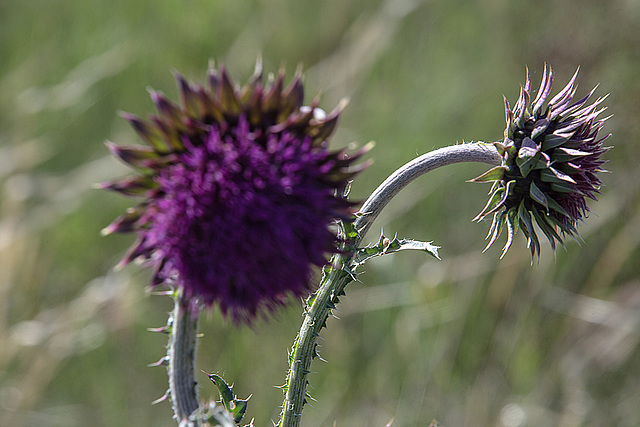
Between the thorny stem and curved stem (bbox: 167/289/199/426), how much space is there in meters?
0.45

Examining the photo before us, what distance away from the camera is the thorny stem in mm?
2666

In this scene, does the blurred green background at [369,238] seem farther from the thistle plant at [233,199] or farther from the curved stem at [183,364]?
the thistle plant at [233,199]

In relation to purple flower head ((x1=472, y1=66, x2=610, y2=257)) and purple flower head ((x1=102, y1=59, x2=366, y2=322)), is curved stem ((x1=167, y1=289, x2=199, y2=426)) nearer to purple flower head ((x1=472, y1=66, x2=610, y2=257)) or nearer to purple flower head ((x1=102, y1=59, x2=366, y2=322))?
purple flower head ((x1=102, y1=59, x2=366, y2=322))

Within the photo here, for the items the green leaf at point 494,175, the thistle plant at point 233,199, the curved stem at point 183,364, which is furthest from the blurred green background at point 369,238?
the thistle plant at point 233,199

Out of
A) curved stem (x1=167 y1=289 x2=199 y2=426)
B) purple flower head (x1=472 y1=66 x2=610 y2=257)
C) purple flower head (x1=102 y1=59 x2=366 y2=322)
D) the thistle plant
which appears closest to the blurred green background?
purple flower head (x1=472 y1=66 x2=610 y2=257)

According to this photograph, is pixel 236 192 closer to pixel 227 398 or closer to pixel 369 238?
Answer: pixel 227 398

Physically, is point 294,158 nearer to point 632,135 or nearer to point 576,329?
point 576,329

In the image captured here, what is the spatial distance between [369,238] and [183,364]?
4074 millimetres

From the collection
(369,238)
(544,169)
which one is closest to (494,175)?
(544,169)

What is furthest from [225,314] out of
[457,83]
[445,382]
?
[457,83]

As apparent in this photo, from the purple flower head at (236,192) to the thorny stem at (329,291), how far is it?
375 mm

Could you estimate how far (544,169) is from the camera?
273cm

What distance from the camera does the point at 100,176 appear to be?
17.7 ft

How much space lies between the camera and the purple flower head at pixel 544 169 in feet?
8.89
